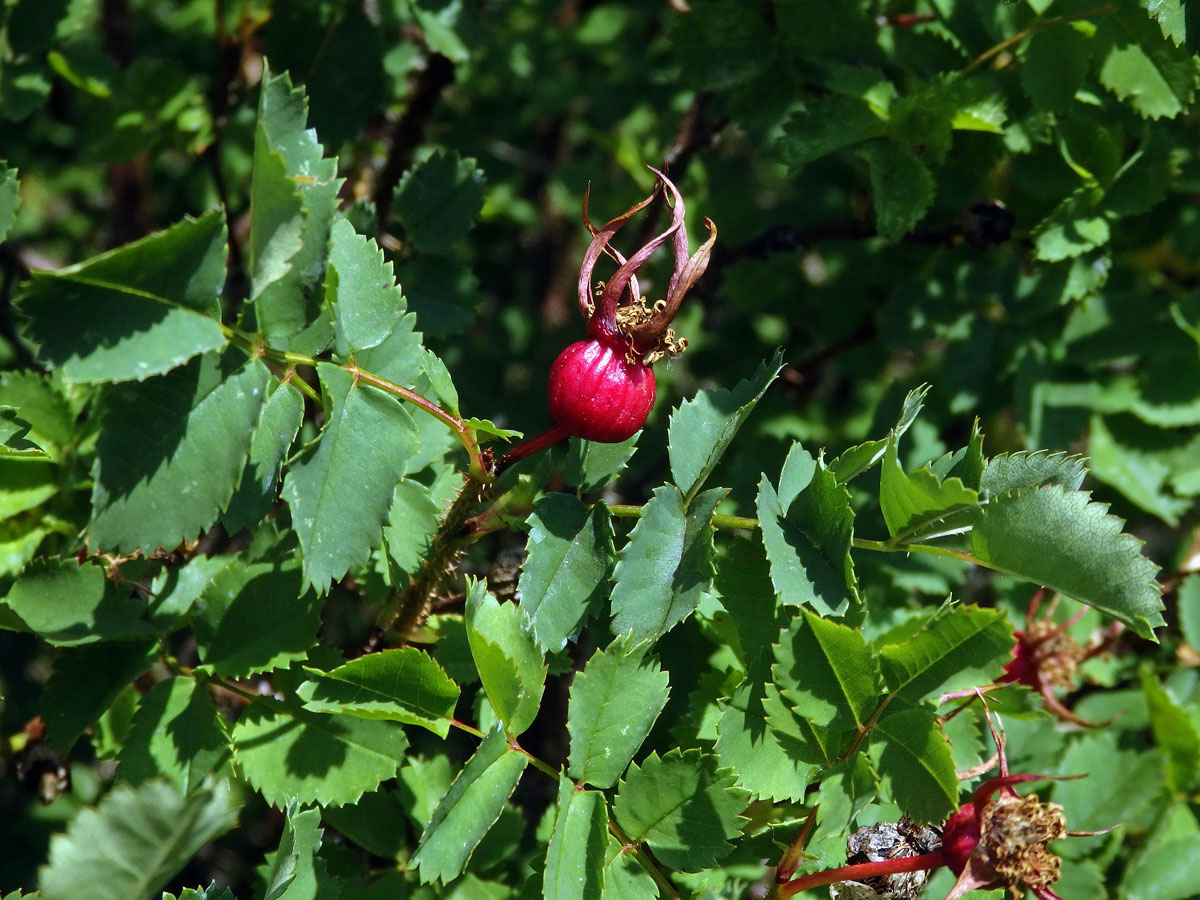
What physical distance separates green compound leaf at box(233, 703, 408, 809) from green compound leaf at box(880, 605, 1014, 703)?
1.80 ft

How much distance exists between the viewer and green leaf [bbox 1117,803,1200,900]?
58.2 inches

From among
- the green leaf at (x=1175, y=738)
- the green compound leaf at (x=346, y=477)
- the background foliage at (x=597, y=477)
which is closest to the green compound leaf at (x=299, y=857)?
the background foliage at (x=597, y=477)

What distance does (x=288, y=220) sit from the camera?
94 centimetres

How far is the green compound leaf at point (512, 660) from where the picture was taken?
104 centimetres

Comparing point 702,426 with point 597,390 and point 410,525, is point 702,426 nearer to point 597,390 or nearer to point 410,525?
point 597,390

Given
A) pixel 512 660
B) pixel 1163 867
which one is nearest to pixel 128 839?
pixel 512 660

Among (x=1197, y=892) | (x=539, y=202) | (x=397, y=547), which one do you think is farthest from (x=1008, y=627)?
(x=539, y=202)

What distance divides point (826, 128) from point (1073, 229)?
413 millimetres

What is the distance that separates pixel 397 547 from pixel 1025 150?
3.46 ft

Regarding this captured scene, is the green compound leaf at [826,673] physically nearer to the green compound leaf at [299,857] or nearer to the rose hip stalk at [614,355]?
the rose hip stalk at [614,355]

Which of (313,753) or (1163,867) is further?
(1163,867)

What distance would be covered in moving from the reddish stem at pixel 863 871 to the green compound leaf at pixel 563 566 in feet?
1.07

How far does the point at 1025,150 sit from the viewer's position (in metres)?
1.56

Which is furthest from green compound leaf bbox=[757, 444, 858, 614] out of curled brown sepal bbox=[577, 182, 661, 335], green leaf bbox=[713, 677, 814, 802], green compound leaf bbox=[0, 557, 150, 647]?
green compound leaf bbox=[0, 557, 150, 647]
